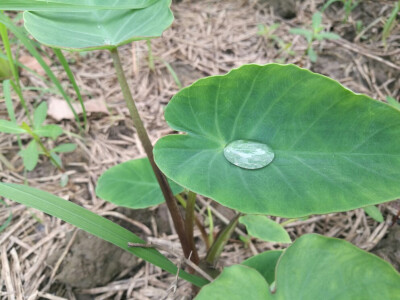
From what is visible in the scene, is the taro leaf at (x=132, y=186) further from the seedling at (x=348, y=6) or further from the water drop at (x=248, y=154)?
the seedling at (x=348, y=6)

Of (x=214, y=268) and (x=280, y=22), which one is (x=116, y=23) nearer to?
(x=214, y=268)

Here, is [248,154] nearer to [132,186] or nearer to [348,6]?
[132,186]

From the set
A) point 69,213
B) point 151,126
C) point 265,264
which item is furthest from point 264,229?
point 151,126

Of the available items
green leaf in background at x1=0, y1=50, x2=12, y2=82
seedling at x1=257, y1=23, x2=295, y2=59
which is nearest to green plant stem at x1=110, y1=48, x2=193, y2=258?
green leaf in background at x1=0, y1=50, x2=12, y2=82

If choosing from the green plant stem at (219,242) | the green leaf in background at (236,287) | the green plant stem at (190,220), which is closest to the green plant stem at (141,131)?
the green plant stem at (190,220)

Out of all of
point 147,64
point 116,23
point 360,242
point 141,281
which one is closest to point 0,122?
point 116,23

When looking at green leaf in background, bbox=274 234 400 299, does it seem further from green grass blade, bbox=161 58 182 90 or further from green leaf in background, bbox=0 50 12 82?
green leaf in background, bbox=0 50 12 82
